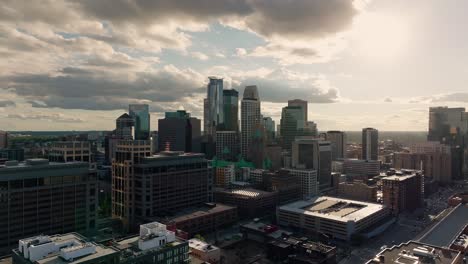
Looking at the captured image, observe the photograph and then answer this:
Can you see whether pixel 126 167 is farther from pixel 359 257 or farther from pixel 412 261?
pixel 412 261

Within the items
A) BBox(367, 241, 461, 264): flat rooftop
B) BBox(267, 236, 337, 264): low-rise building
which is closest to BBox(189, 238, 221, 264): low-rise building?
BBox(267, 236, 337, 264): low-rise building

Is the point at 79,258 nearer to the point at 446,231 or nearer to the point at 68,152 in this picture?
the point at 68,152

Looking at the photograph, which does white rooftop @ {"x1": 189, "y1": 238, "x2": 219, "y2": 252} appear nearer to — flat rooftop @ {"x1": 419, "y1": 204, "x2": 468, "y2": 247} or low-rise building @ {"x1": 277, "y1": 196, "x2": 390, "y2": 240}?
low-rise building @ {"x1": 277, "y1": 196, "x2": 390, "y2": 240}

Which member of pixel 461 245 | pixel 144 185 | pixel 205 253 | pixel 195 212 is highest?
pixel 144 185

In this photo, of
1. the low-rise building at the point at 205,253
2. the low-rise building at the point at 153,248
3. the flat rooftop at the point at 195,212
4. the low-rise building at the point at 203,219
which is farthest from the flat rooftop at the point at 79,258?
the flat rooftop at the point at 195,212

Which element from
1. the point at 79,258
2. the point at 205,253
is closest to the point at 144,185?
the point at 205,253
